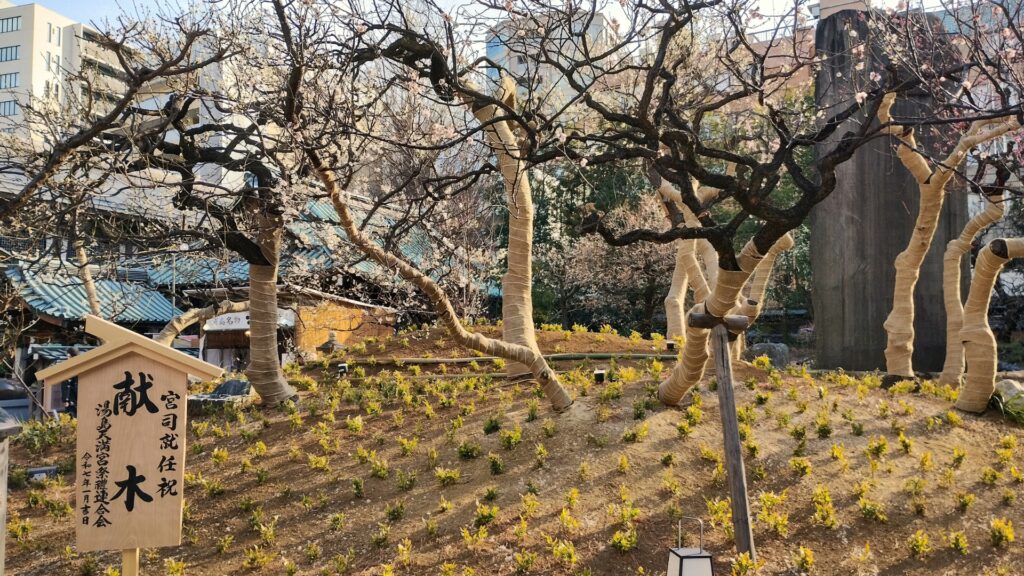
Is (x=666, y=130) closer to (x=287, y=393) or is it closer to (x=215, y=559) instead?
(x=215, y=559)

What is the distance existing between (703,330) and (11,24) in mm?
49106

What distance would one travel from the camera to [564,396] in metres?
7.63

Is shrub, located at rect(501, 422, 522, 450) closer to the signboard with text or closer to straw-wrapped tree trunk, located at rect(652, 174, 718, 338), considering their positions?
straw-wrapped tree trunk, located at rect(652, 174, 718, 338)

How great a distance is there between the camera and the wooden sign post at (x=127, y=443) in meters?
4.72

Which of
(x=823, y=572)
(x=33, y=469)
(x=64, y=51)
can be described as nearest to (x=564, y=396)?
(x=823, y=572)

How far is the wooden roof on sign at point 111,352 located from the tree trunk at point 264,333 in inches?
158

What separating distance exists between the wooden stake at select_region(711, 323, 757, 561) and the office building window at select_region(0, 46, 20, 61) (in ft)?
160

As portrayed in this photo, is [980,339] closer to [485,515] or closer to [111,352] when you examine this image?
[485,515]

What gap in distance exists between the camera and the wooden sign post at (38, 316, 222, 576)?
4719 millimetres

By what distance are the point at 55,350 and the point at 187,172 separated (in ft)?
30.0

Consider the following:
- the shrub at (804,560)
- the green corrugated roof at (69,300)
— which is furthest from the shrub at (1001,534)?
the green corrugated roof at (69,300)

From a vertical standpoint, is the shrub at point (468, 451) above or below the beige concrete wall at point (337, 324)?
below

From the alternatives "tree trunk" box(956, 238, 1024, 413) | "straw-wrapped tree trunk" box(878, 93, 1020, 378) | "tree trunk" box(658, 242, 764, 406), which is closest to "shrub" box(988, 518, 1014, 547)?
"tree trunk" box(956, 238, 1024, 413)

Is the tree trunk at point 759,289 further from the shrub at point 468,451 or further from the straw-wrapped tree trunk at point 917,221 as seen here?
the shrub at point 468,451
